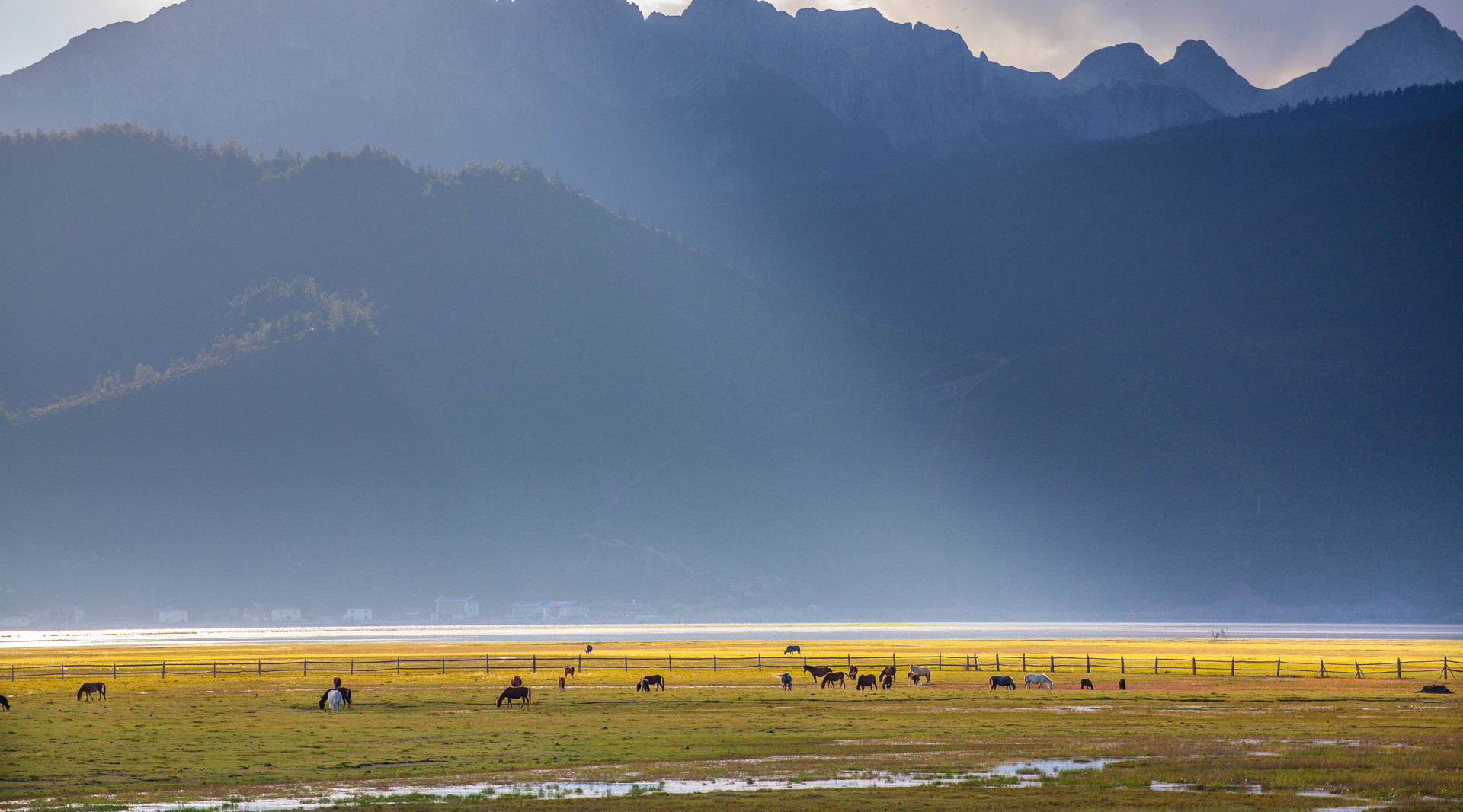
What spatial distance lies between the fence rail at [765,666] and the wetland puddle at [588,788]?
1773 inches

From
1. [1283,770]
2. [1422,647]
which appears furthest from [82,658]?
[1422,647]

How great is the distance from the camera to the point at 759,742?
145ft

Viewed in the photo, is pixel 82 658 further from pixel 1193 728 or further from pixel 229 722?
pixel 1193 728

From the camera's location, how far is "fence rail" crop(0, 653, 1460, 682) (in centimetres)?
8225

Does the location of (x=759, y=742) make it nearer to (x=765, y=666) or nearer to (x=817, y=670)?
(x=817, y=670)

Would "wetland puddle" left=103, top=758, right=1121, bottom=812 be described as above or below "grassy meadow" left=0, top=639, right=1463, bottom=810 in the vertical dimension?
below

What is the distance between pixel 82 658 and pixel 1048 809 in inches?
3809

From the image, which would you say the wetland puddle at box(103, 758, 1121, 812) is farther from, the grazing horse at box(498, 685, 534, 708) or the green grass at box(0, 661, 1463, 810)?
the grazing horse at box(498, 685, 534, 708)

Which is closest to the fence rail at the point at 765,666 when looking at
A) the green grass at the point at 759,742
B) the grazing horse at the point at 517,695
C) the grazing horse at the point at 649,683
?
the green grass at the point at 759,742

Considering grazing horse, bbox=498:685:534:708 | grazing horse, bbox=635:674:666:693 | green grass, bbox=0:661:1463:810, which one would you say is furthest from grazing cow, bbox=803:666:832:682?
grazing horse, bbox=498:685:534:708

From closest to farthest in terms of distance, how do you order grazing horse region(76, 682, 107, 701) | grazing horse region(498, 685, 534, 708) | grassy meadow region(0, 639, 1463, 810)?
grassy meadow region(0, 639, 1463, 810) → grazing horse region(498, 685, 534, 708) → grazing horse region(76, 682, 107, 701)

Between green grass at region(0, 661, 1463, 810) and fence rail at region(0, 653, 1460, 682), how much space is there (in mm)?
15288

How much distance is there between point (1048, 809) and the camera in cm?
3133

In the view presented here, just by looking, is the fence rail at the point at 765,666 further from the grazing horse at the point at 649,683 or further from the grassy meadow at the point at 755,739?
the grazing horse at the point at 649,683
